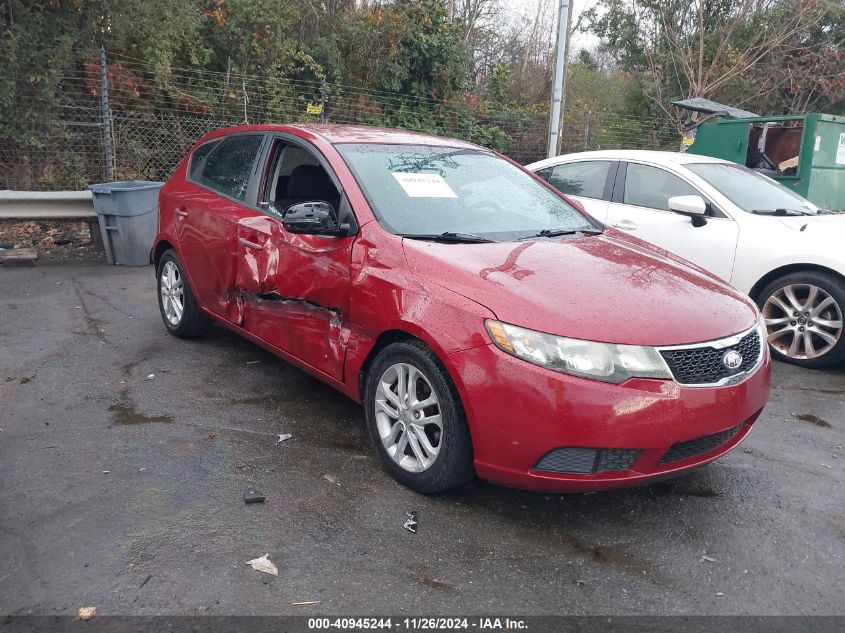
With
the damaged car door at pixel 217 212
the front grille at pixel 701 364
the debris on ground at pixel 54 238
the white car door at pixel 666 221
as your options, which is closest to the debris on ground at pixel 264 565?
the front grille at pixel 701 364

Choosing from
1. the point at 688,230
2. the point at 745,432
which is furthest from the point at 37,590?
the point at 688,230

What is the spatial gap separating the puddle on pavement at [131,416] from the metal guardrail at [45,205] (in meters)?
5.53

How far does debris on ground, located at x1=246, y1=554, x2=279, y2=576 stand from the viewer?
2672 mm

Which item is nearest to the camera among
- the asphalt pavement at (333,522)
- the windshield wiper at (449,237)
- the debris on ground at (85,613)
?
the debris on ground at (85,613)

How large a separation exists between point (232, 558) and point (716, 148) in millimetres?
9208

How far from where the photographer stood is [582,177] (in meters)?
6.70

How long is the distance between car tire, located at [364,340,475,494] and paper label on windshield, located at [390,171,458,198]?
0.98 meters

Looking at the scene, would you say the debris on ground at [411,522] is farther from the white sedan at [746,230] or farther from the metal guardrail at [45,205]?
the metal guardrail at [45,205]

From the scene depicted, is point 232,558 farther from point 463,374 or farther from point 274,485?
point 463,374

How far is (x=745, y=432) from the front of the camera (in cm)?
325

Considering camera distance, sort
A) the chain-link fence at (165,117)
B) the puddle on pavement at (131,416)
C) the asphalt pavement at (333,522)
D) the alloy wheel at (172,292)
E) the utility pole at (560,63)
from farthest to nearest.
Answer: the utility pole at (560,63) < the chain-link fence at (165,117) < the alloy wheel at (172,292) < the puddle on pavement at (131,416) < the asphalt pavement at (333,522)

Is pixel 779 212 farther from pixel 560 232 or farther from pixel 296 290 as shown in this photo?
pixel 296 290

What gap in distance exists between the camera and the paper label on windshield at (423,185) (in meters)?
3.82

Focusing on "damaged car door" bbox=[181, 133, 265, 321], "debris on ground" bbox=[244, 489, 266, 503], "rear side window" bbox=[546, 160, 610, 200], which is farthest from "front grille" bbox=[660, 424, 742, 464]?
"rear side window" bbox=[546, 160, 610, 200]
